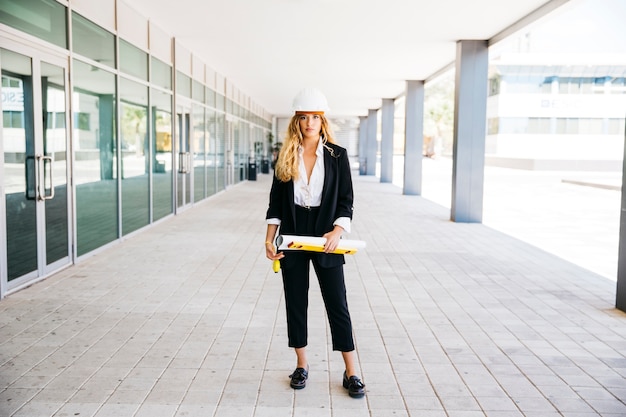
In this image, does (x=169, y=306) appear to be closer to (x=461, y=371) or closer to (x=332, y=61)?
(x=461, y=371)

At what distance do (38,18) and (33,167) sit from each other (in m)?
1.44

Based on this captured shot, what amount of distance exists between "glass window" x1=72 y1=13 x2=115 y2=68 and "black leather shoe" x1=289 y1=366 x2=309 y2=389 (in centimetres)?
509

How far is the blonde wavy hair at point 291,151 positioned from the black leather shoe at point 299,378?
1082 millimetres

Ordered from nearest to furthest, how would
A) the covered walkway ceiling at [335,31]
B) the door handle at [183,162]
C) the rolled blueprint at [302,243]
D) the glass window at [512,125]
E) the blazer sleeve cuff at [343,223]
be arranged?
the rolled blueprint at [302,243] < the blazer sleeve cuff at [343,223] < the covered walkway ceiling at [335,31] < the door handle at [183,162] < the glass window at [512,125]

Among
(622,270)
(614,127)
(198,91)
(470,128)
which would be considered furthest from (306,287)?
(614,127)

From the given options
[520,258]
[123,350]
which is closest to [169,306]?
[123,350]

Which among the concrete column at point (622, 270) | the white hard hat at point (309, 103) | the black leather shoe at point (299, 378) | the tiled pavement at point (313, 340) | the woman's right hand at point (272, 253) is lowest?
the tiled pavement at point (313, 340)

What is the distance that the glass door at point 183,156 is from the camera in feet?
41.6

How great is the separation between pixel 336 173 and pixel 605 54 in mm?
36974

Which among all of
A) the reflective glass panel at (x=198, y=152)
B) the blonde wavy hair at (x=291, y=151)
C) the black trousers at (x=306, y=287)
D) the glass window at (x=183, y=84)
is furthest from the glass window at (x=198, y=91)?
the black trousers at (x=306, y=287)

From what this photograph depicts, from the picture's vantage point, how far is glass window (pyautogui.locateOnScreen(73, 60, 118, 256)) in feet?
24.3

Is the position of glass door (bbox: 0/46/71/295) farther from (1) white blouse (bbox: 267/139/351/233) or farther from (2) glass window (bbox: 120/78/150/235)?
(1) white blouse (bbox: 267/139/351/233)

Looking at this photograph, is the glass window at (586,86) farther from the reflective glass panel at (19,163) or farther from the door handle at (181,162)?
the reflective glass panel at (19,163)

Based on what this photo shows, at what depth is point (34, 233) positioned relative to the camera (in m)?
6.12
